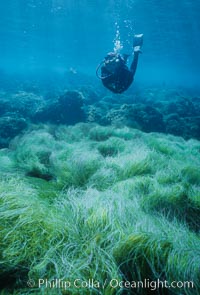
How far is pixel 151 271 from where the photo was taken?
2238mm

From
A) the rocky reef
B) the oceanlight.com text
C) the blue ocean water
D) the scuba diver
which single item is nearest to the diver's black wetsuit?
the scuba diver

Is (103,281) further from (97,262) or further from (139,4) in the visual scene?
(139,4)

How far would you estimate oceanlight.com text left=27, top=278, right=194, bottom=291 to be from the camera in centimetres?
195

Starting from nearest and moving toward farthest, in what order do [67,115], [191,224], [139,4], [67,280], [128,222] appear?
[67,280], [128,222], [191,224], [67,115], [139,4]

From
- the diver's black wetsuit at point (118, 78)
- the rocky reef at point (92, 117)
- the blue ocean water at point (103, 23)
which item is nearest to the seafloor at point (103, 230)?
the diver's black wetsuit at point (118, 78)

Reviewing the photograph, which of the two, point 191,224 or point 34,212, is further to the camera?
point 191,224

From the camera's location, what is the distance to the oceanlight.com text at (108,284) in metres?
1.95

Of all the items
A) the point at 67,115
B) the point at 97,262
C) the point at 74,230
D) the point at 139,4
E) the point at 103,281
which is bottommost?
the point at 103,281

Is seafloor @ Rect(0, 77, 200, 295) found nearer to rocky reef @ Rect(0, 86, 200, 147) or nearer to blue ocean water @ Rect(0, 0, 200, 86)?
rocky reef @ Rect(0, 86, 200, 147)

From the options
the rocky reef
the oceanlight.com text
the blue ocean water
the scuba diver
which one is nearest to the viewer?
the oceanlight.com text

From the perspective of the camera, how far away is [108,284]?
198cm

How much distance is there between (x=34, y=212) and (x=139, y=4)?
29.9 metres

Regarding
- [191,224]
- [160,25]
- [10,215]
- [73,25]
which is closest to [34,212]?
[10,215]

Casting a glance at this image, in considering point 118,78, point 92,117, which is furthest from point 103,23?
point 118,78
